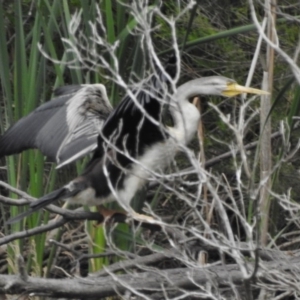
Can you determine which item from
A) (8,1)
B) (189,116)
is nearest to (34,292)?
(189,116)

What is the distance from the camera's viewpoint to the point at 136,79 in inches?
142

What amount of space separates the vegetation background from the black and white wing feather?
121 millimetres

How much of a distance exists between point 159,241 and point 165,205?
0.17 metres

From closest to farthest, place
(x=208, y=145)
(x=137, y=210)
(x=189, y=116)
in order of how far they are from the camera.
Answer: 1. (x=189, y=116)
2. (x=137, y=210)
3. (x=208, y=145)

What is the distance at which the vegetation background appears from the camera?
140 inches

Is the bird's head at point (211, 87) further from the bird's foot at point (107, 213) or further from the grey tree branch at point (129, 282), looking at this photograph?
the grey tree branch at point (129, 282)

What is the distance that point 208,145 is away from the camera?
167 inches

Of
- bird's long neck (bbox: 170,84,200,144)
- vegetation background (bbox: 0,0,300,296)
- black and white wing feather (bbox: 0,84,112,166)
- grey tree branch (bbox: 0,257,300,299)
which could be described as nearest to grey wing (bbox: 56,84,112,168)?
black and white wing feather (bbox: 0,84,112,166)

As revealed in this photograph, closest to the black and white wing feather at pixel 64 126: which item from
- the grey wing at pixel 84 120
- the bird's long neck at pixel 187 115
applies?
the grey wing at pixel 84 120

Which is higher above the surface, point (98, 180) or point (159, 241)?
point (98, 180)

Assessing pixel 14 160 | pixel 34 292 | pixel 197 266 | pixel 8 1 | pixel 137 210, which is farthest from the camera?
pixel 8 1

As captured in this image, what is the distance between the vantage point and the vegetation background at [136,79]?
3.56 meters

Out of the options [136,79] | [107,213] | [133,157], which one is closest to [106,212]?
[107,213]

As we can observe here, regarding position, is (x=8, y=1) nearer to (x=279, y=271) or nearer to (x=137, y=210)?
(x=137, y=210)
